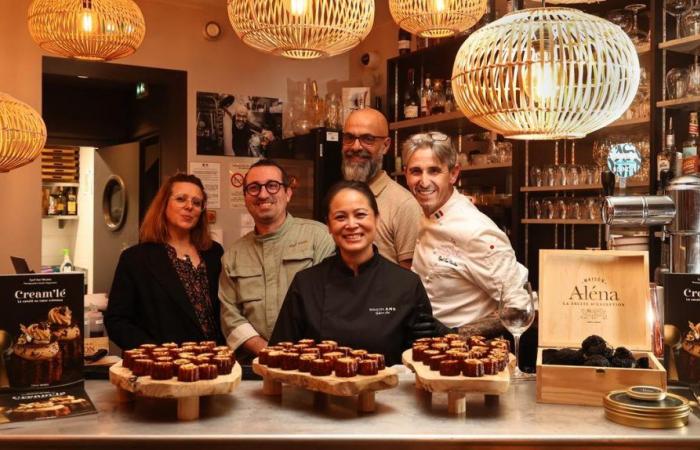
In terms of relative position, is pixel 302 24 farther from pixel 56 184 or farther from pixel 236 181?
pixel 56 184

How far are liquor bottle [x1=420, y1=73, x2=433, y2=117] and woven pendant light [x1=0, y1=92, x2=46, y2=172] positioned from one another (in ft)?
8.29

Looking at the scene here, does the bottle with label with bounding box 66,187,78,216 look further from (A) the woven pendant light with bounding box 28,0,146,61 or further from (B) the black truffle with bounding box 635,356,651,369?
(B) the black truffle with bounding box 635,356,651,369

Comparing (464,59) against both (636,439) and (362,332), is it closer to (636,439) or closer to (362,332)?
(362,332)

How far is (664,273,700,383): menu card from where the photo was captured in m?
1.91

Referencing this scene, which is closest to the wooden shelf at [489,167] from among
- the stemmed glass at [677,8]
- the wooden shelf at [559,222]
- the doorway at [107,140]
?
the wooden shelf at [559,222]

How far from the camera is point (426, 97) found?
5254mm

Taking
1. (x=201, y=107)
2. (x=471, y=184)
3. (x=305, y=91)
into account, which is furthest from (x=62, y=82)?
(x=471, y=184)

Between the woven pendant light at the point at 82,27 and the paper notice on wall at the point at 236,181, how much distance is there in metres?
2.53

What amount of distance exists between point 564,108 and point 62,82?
597 cm

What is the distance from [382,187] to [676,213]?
162cm

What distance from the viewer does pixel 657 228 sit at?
11.9 ft

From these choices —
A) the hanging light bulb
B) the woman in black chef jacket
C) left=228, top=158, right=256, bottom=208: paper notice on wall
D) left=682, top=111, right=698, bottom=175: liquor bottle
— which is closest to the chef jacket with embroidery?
the woman in black chef jacket

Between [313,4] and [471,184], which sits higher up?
[313,4]

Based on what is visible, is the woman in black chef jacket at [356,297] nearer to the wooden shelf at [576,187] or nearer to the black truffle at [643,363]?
the black truffle at [643,363]
